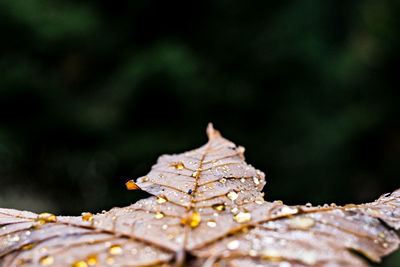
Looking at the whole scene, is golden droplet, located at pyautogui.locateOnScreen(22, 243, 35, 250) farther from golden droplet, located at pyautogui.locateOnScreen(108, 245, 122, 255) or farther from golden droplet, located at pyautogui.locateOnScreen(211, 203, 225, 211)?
golden droplet, located at pyautogui.locateOnScreen(211, 203, 225, 211)

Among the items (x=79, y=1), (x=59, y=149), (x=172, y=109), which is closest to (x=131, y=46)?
(x=79, y=1)

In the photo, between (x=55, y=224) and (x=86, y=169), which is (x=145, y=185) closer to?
(x=55, y=224)

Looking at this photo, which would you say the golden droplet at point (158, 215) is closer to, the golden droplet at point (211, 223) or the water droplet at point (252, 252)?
the golden droplet at point (211, 223)

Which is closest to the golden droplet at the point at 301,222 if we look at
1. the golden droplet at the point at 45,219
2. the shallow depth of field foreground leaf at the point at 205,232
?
the shallow depth of field foreground leaf at the point at 205,232

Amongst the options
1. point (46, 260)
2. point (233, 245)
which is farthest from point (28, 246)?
point (233, 245)

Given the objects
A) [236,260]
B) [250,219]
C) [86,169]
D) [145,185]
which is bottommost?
[236,260]

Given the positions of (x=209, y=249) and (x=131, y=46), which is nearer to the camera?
(x=209, y=249)

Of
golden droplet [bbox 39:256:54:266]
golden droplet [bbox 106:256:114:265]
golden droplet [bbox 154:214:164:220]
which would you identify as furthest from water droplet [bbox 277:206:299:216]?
golden droplet [bbox 39:256:54:266]
